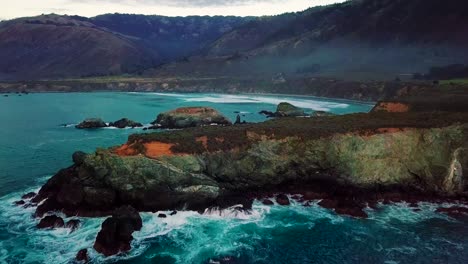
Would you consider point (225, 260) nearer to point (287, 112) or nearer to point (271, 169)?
point (271, 169)

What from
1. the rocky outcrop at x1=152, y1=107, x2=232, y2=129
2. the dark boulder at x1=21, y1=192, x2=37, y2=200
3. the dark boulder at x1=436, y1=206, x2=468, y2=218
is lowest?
the dark boulder at x1=21, y1=192, x2=37, y2=200

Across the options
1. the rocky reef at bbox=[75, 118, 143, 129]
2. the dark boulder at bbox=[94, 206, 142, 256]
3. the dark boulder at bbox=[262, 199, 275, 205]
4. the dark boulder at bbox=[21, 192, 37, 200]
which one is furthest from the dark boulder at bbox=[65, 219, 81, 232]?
the rocky reef at bbox=[75, 118, 143, 129]

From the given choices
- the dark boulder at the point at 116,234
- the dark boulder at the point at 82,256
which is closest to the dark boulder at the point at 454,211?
the dark boulder at the point at 116,234

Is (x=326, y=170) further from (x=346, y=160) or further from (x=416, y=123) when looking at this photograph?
(x=416, y=123)

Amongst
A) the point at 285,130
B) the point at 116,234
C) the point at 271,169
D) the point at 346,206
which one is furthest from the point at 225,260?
the point at 285,130

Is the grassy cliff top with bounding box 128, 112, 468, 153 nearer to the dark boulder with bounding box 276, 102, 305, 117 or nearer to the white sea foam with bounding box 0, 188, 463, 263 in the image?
the white sea foam with bounding box 0, 188, 463, 263

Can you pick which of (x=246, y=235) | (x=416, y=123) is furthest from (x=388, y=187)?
(x=246, y=235)
